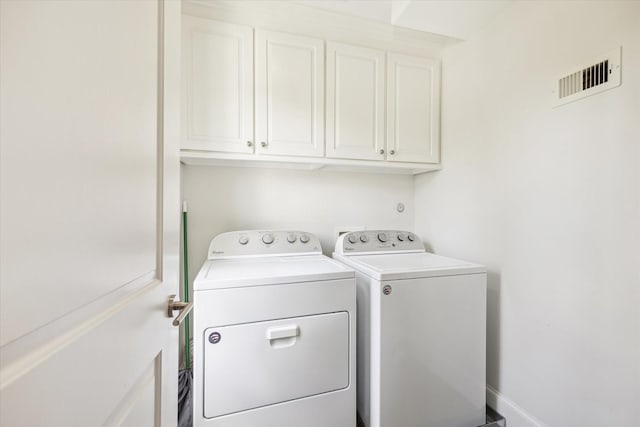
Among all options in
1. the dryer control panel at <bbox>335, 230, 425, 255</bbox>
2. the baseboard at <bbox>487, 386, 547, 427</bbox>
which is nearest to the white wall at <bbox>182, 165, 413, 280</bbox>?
the dryer control panel at <bbox>335, 230, 425, 255</bbox>

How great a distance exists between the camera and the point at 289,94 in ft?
5.57

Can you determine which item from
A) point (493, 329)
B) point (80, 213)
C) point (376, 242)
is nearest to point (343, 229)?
point (376, 242)

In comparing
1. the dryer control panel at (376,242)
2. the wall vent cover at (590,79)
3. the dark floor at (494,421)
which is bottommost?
the dark floor at (494,421)

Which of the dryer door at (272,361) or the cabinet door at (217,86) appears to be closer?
the dryer door at (272,361)

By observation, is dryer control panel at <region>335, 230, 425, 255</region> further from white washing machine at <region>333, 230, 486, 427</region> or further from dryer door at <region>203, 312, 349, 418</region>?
dryer door at <region>203, 312, 349, 418</region>

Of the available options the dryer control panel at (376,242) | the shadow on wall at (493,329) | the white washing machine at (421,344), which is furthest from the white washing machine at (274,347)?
the shadow on wall at (493,329)

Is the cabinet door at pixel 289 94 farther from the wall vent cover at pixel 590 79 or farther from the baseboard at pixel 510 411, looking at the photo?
the baseboard at pixel 510 411

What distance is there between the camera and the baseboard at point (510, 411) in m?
1.38

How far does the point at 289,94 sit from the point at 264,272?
116cm

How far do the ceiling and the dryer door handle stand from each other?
185 cm

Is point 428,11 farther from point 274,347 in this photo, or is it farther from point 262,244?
point 274,347

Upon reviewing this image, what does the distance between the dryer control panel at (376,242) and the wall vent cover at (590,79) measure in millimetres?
1168

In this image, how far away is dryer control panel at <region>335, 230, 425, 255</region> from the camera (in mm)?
1844

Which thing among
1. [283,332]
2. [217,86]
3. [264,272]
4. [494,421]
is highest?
[217,86]
